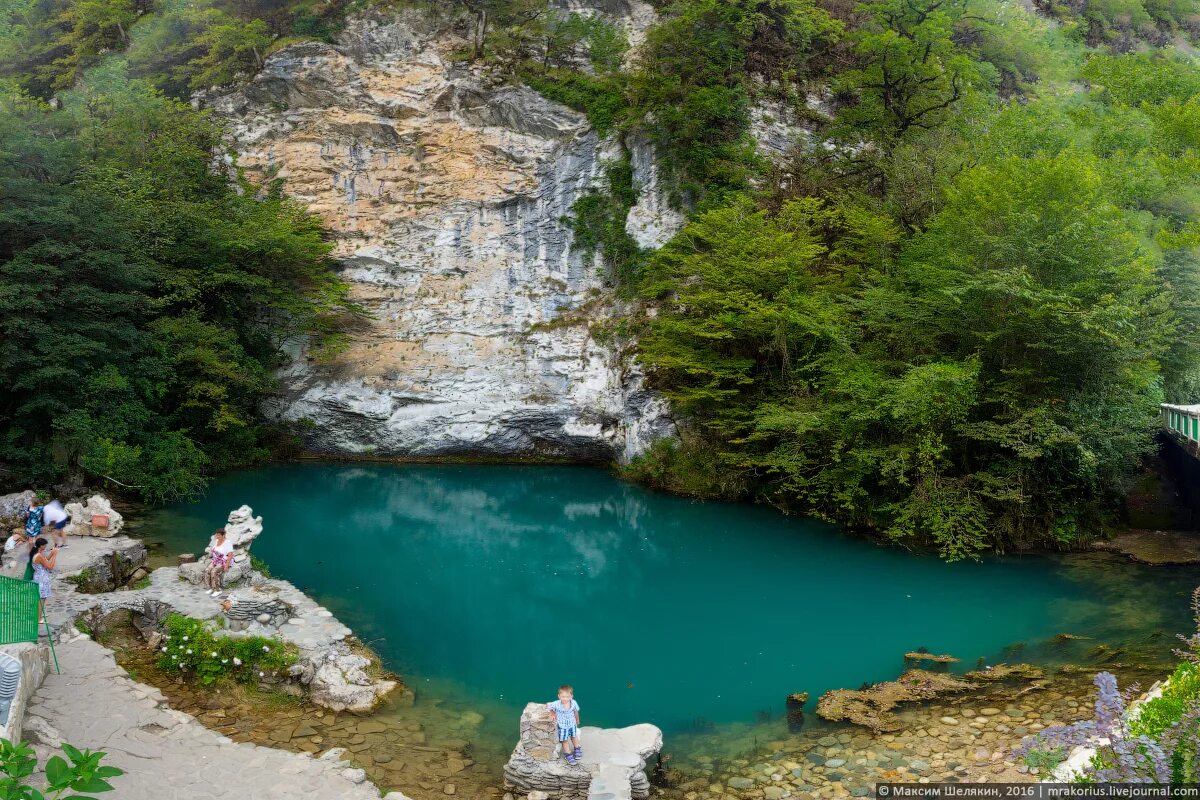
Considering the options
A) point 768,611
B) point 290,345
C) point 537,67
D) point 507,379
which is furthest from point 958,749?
point 537,67

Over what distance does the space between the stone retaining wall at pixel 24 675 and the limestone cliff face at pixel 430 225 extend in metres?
15.7

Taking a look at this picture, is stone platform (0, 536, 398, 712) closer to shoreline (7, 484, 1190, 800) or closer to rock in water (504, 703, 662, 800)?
shoreline (7, 484, 1190, 800)

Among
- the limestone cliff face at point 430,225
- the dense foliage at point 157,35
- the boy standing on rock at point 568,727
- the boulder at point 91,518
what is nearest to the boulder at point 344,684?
the boy standing on rock at point 568,727

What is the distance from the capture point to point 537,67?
25266 millimetres

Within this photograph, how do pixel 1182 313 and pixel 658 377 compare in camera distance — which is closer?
pixel 1182 313

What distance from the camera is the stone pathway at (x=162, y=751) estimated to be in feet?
22.0

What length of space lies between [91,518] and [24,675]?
753cm

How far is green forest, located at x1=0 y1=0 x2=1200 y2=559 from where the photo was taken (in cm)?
1415

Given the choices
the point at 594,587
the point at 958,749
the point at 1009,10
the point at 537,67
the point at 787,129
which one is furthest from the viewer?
the point at 1009,10

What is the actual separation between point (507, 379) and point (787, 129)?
11956mm

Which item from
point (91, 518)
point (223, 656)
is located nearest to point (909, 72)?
point (223, 656)

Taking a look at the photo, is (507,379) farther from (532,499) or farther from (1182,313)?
(1182,313)

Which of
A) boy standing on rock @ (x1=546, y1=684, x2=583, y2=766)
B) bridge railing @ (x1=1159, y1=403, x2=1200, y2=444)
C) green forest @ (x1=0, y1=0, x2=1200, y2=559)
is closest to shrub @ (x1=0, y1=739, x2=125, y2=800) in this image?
boy standing on rock @ (x1=546, y1=684, x2=583, y2=766)

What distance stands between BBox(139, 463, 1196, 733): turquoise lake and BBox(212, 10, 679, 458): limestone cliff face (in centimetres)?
443
